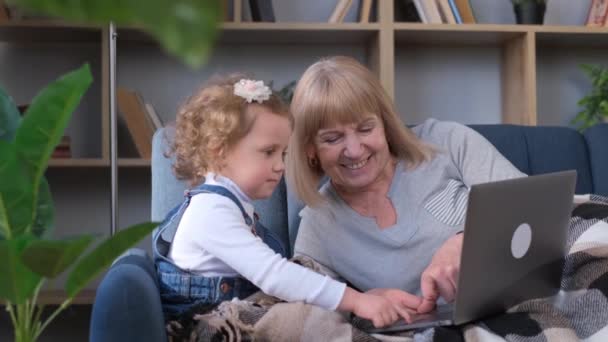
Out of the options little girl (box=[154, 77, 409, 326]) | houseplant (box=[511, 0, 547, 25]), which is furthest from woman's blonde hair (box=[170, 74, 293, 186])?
houseplant (box=[511, 0, 547, 25])

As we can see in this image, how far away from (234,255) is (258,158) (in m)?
0.22

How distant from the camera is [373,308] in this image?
1440 mm

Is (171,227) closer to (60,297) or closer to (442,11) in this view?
(60,297)

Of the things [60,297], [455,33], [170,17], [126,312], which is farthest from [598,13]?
[170,17]

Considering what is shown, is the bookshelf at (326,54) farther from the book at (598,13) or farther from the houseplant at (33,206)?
the houseplant at (33,206)

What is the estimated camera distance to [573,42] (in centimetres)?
324

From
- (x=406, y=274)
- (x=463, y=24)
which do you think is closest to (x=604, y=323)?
(x=406, y=274)

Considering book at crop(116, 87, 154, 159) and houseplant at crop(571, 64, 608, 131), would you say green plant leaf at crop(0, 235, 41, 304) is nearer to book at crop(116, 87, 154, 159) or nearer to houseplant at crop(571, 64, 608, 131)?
book at crop(116, 87, 154, 159)

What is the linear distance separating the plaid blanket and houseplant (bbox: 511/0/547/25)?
175 centimetres

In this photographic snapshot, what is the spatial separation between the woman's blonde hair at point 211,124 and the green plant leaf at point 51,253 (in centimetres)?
102

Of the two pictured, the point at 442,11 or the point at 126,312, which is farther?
the point at 442,11

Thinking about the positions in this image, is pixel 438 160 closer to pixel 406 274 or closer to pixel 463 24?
pixel 406 274

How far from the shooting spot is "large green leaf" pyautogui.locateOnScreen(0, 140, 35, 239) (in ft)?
2.16

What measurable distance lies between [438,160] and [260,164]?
45cm
